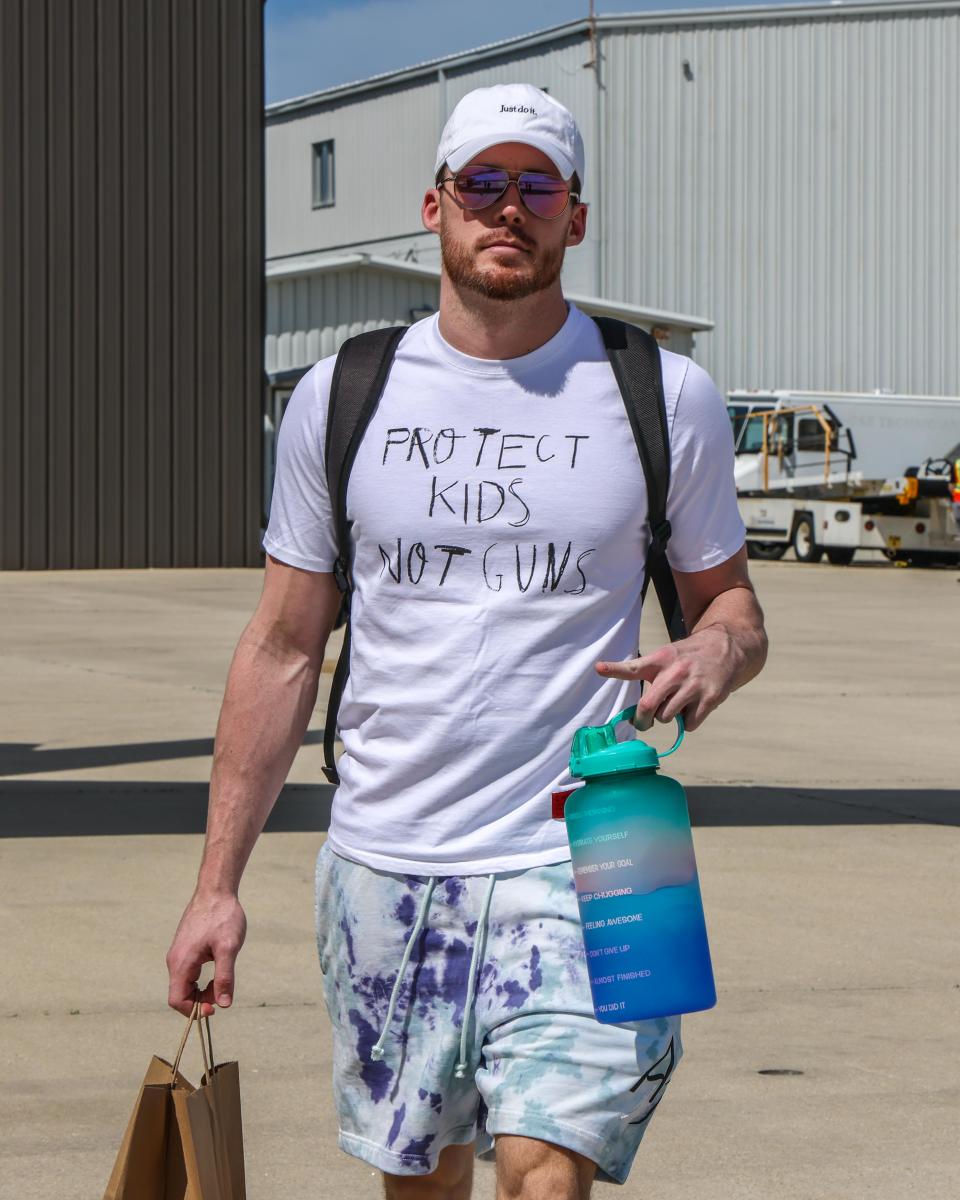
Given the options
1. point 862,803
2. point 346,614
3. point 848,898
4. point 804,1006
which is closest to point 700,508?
point 346,614

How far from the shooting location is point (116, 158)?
29.1m

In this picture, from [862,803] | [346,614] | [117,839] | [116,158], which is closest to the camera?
[346,614]

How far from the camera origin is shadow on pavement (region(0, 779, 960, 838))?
8680 mm

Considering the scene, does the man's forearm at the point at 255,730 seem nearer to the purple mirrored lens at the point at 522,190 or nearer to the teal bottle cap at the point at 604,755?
the teal bottle cap at the point at 604,755

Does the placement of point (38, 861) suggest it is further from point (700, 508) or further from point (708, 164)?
point (708, 164)

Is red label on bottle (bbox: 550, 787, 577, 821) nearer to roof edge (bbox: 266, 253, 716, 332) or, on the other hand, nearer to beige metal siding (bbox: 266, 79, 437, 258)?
roof edge (bbox: 266, 253, 716, 332)

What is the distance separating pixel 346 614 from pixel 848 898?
454cm

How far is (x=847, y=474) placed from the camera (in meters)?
34.4

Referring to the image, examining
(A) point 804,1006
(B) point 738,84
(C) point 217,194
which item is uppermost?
(B) point 738,84

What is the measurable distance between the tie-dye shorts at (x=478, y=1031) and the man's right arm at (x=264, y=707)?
167mm

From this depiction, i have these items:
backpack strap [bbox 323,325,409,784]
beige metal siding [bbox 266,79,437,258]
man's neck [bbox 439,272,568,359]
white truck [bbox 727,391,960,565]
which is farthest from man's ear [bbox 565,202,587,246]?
beige metal siding [bbox 266,79,437,258]

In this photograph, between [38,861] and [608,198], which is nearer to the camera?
[38,861]

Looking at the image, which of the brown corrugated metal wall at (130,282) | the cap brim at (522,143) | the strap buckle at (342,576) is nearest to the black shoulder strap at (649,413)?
the cap brim at (522,143)

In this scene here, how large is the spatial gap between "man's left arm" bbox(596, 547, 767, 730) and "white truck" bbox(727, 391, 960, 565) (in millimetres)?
29261
